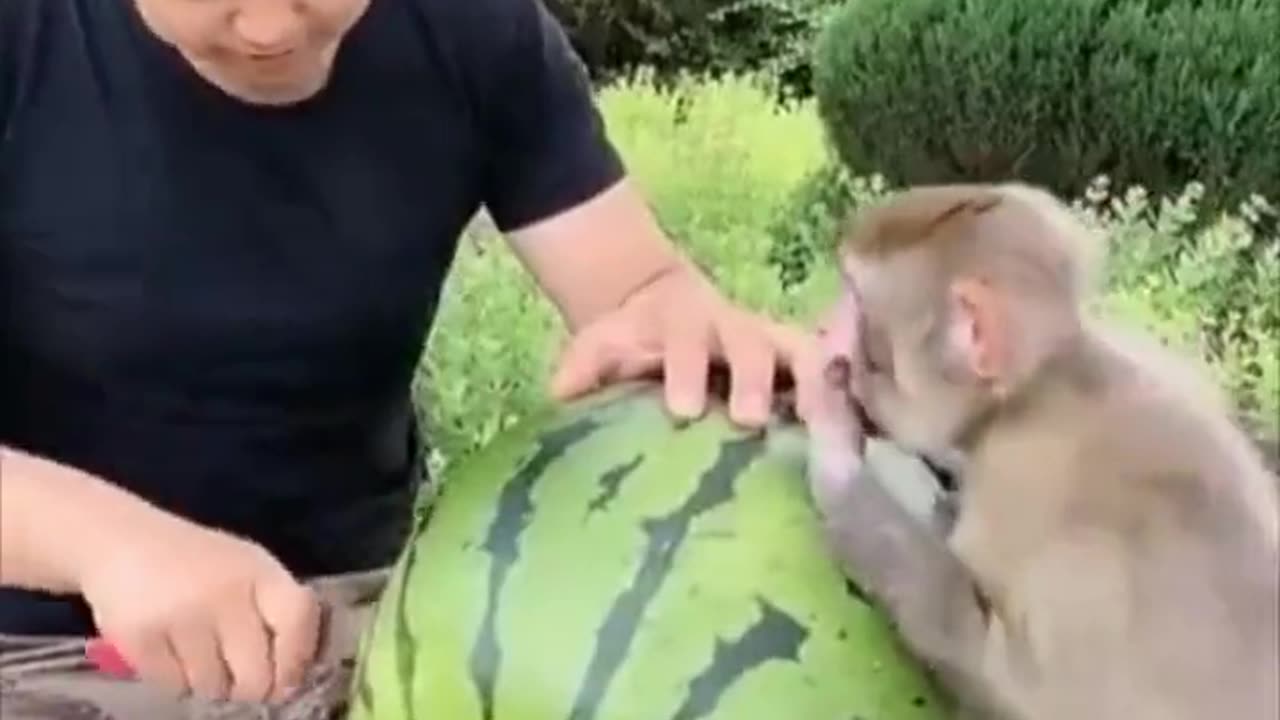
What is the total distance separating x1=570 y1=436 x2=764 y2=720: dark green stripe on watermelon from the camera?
1.08 meters

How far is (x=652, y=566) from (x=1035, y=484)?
0.21 meters

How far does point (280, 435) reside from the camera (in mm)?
1382

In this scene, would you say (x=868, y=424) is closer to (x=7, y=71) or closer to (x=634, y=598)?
(x=634, y=598)

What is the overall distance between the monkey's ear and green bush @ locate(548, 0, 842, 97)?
1.56 m

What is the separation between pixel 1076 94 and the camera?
257 cm

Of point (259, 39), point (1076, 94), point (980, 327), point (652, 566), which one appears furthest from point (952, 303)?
point (1076, 94)

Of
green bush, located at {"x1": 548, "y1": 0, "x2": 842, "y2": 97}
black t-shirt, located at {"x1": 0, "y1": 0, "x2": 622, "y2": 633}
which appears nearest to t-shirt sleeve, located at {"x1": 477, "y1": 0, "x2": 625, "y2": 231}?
black t-shirt, located at {"x1": 0, "y1": 0, "x2": 622, "y2": 633}

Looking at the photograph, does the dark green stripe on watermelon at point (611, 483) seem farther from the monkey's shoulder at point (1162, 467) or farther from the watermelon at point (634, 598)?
the monkey's shoulder at point (1162, 467)

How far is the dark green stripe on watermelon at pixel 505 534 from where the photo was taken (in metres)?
1.10

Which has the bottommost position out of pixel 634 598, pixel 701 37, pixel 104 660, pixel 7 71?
pixel 701 37

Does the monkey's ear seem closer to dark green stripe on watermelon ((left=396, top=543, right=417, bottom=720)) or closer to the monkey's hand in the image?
the monkey's hand

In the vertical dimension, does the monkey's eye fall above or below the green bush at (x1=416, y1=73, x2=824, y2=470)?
above

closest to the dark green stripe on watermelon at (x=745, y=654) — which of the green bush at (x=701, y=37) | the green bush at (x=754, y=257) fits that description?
the green bush at (x=754, y=257)

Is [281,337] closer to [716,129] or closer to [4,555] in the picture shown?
[4,555]
